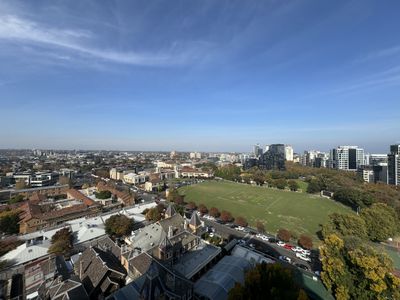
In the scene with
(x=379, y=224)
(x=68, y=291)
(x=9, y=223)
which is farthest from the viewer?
(x=9, y=223)

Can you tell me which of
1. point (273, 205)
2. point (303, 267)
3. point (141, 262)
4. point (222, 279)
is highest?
point (141, 262)

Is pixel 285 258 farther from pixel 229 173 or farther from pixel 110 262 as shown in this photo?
pixel 229 173

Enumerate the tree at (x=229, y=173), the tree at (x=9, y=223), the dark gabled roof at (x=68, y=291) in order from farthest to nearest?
the tree at (x=229, y=173), the tree at (x=9, y=223), the dark gabled roof at (x=68, y=291)

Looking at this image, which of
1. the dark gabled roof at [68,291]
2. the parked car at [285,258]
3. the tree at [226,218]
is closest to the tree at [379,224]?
the parked car at [285,258]

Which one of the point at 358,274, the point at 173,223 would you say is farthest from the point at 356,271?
the point at 173,223

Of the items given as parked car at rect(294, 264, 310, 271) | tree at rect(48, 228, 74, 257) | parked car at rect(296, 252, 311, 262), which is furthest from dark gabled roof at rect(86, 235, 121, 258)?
parked car at rect(296, 252, 311, 262)

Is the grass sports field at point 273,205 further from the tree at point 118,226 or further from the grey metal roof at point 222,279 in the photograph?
the tree at point 118,226
